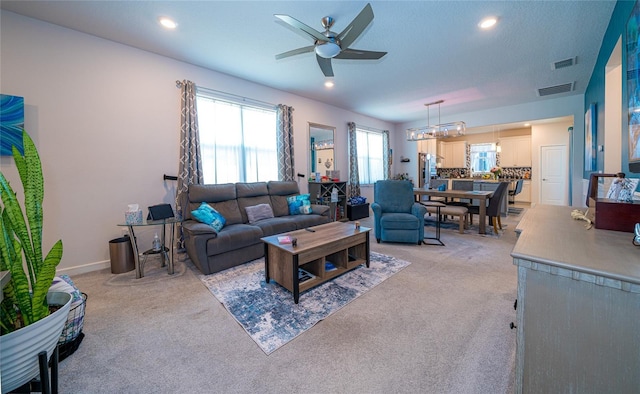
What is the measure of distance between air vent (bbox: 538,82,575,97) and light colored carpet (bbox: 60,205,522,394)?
14.6ft

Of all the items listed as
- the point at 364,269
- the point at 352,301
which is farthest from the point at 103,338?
the point at 364,269

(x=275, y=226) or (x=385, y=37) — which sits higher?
(x=385, y=37)

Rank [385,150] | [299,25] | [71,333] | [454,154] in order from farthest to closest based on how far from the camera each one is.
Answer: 1. [454,154]
2. [385,150]
3. [299,25]
4. [71,333]

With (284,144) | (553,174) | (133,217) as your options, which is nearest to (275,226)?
(133,217)

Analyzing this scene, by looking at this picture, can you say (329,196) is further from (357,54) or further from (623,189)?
(623,189)

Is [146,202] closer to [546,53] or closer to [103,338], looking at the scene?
[103,338]

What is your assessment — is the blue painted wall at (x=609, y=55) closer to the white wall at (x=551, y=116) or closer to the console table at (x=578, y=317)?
the console table at (x=578, y=317)

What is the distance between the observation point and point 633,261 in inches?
32.9

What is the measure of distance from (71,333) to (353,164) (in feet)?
18.7

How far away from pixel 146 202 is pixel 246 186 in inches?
54.9

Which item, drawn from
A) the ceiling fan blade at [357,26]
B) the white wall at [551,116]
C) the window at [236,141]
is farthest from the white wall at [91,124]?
the white wall at [551,116]

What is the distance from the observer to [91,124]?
2926 mm

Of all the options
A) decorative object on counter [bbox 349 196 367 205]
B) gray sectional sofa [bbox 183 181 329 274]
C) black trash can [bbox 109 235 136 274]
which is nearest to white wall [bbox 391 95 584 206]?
decorative object on counter [bbox 349 196 367 205]

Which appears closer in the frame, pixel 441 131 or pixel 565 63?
pixel 565 63
